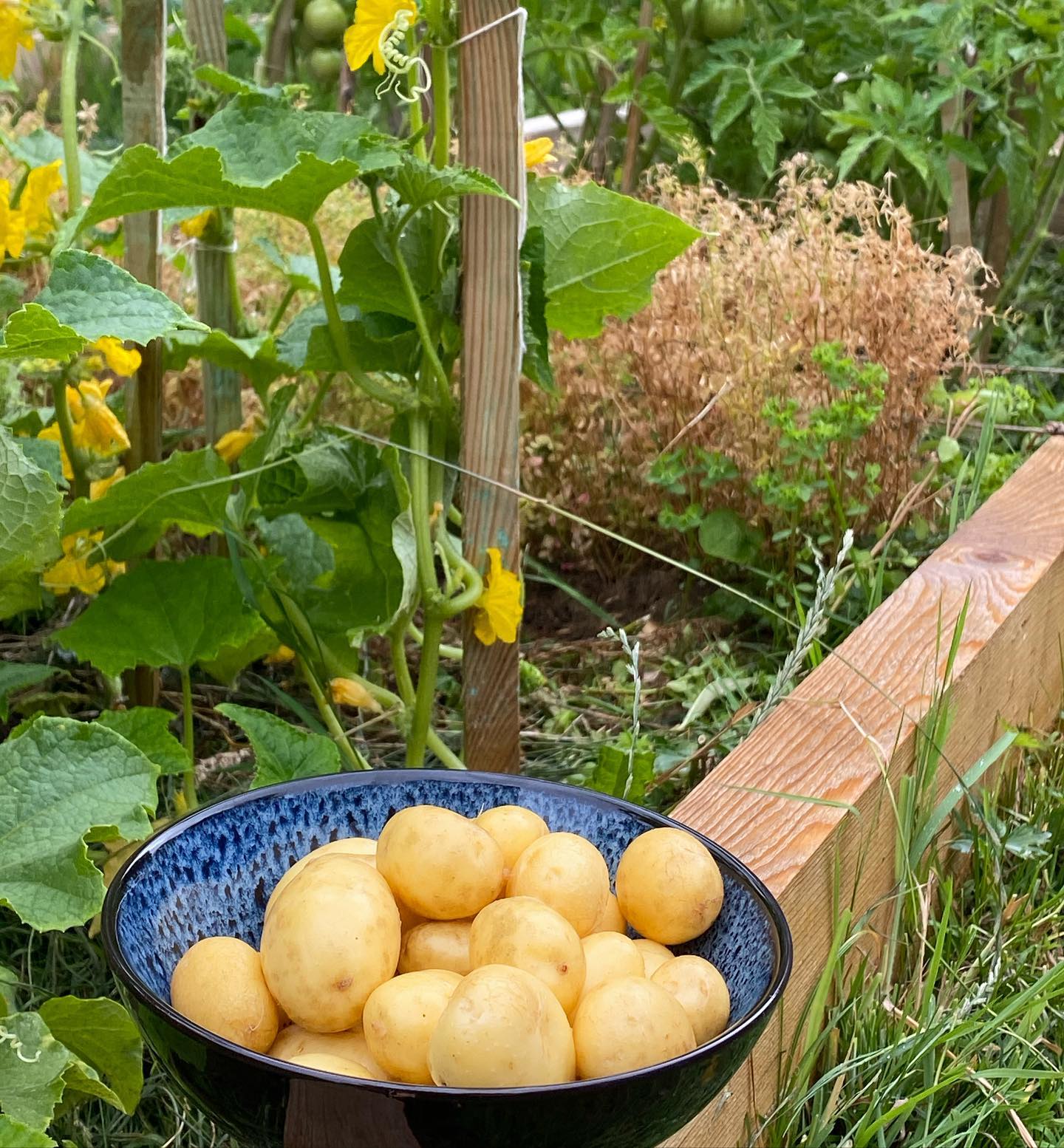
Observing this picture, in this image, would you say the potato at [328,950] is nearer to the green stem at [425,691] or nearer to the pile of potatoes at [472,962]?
the pile of potatoes at [472,962]

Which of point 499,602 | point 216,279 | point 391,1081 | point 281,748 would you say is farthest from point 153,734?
point 391,1081

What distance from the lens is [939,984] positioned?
1353 mm

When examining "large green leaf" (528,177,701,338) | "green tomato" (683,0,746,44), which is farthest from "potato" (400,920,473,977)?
"green tomato" (683,0,746,44)

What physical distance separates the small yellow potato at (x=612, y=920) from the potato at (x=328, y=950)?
15 centimetres

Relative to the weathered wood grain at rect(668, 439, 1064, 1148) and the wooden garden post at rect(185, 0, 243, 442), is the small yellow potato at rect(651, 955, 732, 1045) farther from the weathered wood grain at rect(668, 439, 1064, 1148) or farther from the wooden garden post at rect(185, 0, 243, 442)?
the wooden garden post at rect(185, 0, 243, 442)

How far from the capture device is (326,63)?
292 centimetres

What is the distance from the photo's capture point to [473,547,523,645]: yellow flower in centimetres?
130

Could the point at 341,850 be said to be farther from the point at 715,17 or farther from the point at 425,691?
the point at 715,17

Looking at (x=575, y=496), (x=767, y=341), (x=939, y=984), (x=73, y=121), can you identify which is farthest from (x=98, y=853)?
(x=767, y=341)

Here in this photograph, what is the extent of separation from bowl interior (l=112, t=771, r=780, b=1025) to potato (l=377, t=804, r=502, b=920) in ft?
0.35

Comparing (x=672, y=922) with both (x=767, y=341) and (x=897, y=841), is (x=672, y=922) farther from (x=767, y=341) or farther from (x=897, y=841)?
(x=767, y=341)

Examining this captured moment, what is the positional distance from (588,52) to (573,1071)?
90.2 inches

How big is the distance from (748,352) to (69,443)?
2.97 ft

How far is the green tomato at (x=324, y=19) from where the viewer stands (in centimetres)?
271
